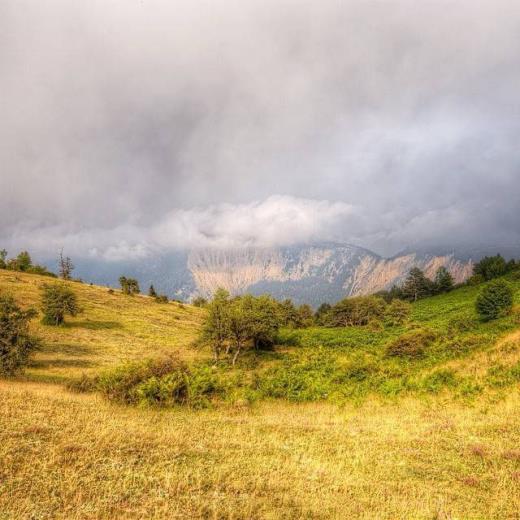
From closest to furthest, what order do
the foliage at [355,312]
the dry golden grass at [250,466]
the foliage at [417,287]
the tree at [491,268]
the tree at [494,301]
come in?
the dry golden grass at [250,466] < the tree at [494,301] < the foliage at [355,312] < the tree at [491,268] < the foliage at [417,287]

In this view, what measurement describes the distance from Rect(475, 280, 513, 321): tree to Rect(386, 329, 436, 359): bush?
16.7 metres

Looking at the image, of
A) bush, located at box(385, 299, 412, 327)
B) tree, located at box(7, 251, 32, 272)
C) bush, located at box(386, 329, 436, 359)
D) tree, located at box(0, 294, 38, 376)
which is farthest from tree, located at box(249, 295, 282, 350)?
tree, located at box(7, 251, 32, 272)

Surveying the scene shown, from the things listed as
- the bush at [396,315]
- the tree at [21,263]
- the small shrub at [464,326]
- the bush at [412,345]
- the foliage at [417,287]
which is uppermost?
the tree at [21,263]

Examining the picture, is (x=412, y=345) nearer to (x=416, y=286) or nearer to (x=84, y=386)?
(x=84, y=386)

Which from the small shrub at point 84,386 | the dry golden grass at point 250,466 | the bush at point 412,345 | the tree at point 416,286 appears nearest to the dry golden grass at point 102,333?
the small shrub at point 84,386

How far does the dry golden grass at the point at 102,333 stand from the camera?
40.8 m

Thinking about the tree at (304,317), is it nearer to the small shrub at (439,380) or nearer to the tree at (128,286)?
the tree at (128,286)

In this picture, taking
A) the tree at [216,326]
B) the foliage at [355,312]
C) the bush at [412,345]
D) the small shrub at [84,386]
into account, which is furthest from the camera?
the foliage at [355,312]

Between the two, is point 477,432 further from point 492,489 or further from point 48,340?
point 48,340

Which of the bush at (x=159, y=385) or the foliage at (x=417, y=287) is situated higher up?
the foliage at (x=417, y=287)

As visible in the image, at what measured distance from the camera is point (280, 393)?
80.5ft

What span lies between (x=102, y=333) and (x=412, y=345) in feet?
171

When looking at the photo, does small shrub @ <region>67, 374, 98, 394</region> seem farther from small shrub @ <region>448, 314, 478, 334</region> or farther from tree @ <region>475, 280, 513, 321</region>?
tree @ <region>475, 280, 513, 321</region>

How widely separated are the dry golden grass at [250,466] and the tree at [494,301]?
119ft
